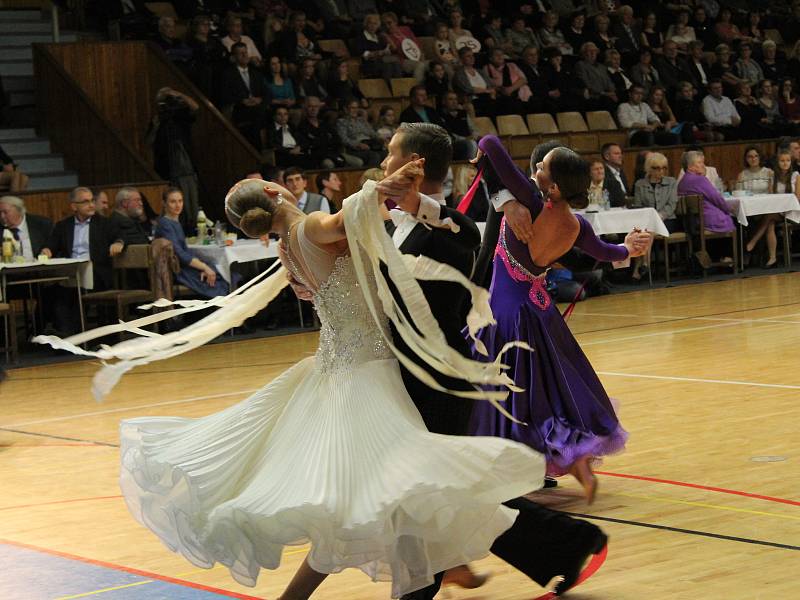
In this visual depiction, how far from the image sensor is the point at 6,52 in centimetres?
1491

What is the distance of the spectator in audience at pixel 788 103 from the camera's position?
18.2 m

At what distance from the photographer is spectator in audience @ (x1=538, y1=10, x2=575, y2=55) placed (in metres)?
18.0

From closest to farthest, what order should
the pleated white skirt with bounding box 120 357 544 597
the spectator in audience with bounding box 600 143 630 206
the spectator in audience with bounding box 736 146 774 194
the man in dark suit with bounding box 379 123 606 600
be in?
the pleated white skirt with bounding box 120 357 544 597 < the man in dark suit with bounding box 379 123 606 600 < the spectator in audience with bounding box 600 143 630 206 < the spectator in audience with bounding box 736 146 774 194

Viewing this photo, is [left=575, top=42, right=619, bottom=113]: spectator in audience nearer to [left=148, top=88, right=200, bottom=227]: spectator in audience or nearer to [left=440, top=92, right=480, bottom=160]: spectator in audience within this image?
[left=440, top=92, right=480, bottom=160]: spectator in audience

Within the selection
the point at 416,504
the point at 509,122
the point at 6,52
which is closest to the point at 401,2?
the point at 509,122

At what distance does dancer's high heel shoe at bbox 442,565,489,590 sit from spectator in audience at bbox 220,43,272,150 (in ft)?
34.4

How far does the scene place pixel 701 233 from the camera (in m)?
13.9

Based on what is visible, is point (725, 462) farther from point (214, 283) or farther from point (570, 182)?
point (214, 283)

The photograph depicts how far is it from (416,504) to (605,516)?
1.81 m

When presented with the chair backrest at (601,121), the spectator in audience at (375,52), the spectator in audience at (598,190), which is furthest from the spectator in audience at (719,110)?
the spectator in audience at (598,190)

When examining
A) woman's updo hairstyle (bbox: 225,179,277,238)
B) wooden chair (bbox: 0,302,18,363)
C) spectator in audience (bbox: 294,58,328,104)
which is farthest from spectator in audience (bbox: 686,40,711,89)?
woman's updo hairstyle (bbox: 225,179,277,238)

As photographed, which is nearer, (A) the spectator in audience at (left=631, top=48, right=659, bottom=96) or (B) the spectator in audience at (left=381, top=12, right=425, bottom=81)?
(B) the spectator in audience at (left=381, top=12, right=425, bottom=81)

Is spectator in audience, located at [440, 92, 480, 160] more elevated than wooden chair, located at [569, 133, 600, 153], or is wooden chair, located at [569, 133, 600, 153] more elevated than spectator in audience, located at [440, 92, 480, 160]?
spectator in audience, located at [440, 92, 480, 160]

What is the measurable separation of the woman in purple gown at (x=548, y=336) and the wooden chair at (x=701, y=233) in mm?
9077
